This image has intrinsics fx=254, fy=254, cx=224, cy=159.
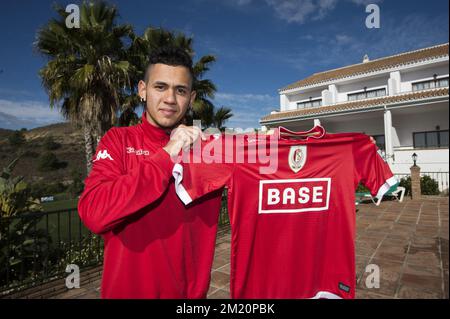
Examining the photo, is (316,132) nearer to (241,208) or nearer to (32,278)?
(241,208)

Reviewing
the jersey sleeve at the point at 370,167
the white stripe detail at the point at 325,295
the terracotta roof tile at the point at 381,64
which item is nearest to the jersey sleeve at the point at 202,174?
the white stripe detail at the point at 325,295

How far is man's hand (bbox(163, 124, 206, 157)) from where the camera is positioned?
1.41 meters

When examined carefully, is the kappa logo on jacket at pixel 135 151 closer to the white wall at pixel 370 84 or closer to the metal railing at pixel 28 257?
Answer: the metal railing at pixel 28 257

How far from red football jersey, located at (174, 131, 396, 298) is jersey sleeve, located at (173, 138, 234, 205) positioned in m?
0.01

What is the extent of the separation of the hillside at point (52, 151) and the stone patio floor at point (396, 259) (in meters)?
27.0

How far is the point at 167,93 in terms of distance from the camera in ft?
5.44

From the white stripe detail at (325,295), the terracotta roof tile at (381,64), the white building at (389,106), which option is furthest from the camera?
the terracotta roof tile at (381,64)

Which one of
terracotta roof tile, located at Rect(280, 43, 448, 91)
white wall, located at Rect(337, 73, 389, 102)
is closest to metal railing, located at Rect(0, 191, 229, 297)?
terracotta roof tile, located at Rect(280, 43, 448, 91)

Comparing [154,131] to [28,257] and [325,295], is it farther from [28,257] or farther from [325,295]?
[28,257]

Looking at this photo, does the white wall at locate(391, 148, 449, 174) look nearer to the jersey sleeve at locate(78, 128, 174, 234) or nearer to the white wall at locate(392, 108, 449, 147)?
the white wall at locate(392, 108, 449, 147)

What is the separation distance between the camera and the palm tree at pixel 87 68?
8633 millimetres

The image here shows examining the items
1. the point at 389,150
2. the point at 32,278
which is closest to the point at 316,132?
the point at 32,278

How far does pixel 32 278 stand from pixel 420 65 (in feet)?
77.6

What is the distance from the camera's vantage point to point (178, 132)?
4.83 ft
